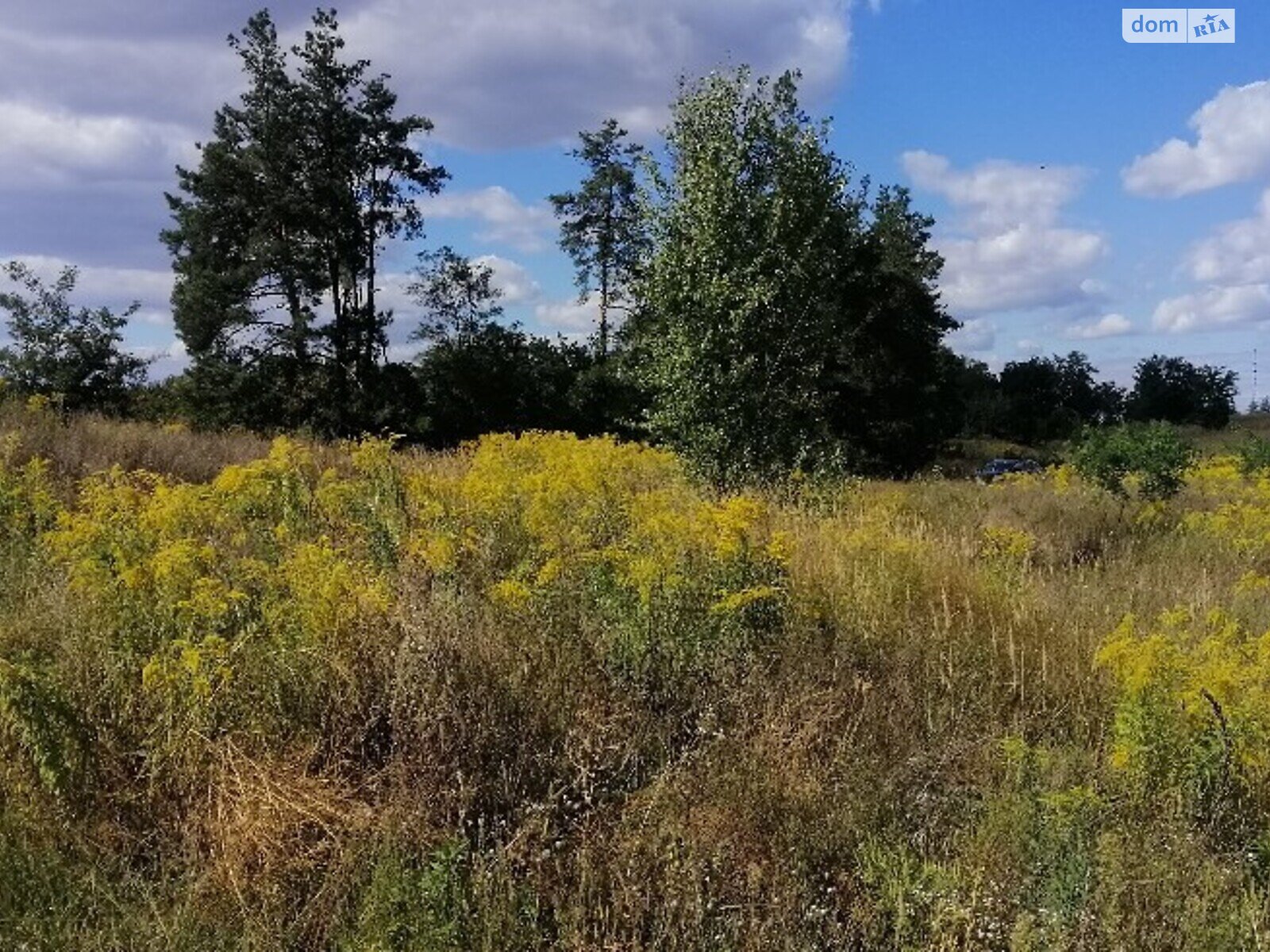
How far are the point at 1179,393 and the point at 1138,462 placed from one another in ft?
239

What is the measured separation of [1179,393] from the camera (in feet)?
260

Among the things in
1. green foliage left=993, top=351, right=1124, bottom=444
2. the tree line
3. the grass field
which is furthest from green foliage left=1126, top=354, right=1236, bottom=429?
the grass field

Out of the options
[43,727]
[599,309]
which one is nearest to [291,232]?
[599,309]

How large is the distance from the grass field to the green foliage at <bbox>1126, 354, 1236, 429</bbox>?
77.8 m

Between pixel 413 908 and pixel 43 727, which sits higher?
pixel 43 727

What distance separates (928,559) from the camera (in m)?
7.07

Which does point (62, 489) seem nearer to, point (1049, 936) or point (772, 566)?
point (772, 566)

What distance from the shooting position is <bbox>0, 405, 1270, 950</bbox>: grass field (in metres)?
3.32

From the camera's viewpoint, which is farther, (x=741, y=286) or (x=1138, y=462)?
(x=1138, y=462)

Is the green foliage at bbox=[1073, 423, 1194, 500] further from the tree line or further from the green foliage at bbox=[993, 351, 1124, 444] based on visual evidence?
the green foliage at bbox=[993, 351, 1124, 444]

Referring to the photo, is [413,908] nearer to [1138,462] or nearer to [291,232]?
[1138,462]

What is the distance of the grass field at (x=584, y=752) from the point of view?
3.32 m

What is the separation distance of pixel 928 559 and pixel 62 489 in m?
6.64

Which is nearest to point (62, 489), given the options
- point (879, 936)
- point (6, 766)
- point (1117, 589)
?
point (6, 766)
